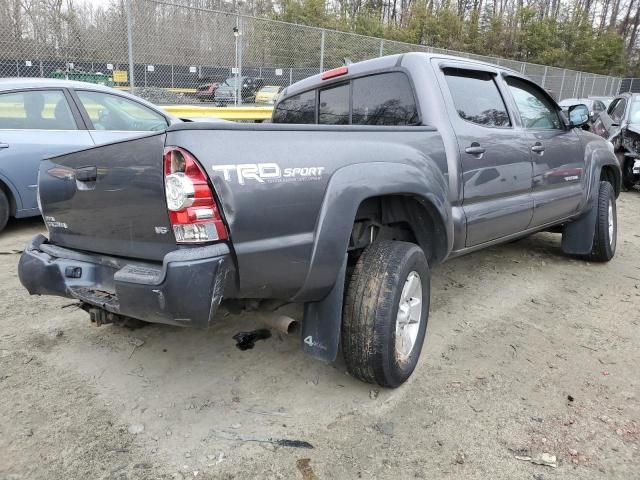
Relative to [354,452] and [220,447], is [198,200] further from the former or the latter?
[354,452]

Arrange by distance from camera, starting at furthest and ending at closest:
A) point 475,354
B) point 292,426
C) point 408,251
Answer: point 475,354 → point 408,251 → point 292,426

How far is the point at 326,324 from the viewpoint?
244cm

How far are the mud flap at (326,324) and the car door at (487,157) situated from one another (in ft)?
4.09

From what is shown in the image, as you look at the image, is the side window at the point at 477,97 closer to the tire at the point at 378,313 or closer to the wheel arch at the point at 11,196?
the tire at the point at 378,313

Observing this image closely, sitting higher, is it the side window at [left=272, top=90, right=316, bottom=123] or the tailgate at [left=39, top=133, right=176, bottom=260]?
the side window at [left=272, top=90, right=316, bottom=123]

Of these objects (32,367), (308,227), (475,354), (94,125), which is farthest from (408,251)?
(94,125)

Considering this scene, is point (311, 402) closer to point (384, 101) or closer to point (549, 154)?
point (384, 101)

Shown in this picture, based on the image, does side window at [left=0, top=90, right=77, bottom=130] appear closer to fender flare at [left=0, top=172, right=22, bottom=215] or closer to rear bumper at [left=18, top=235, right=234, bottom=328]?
fender flare at [left=0, top=172, right=22, bottom=215]

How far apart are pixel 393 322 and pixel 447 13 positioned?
3415cm

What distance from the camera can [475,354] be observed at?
314 centimetres

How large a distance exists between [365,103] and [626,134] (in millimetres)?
8268

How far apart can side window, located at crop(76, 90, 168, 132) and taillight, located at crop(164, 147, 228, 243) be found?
4220mm

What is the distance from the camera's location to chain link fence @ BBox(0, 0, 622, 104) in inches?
335

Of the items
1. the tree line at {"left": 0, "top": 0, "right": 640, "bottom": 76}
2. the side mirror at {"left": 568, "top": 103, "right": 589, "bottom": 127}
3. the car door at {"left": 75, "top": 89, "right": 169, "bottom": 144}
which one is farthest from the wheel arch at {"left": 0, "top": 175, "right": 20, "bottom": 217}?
the tree line at {"left": 0, "top": 0, "right": 640, "bottom": 76}
